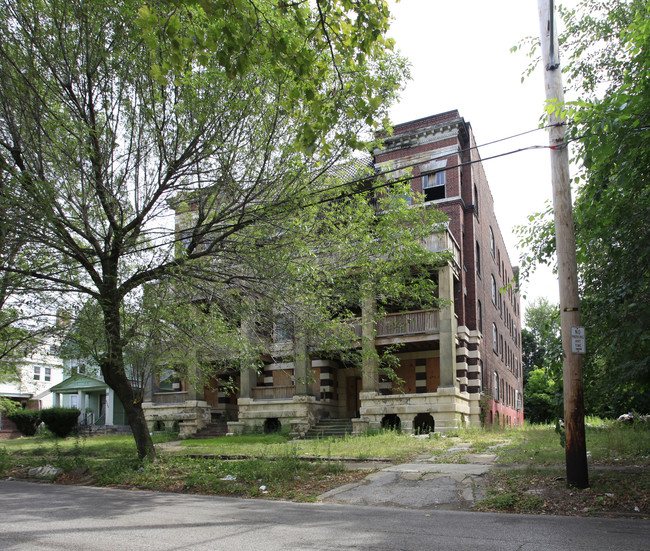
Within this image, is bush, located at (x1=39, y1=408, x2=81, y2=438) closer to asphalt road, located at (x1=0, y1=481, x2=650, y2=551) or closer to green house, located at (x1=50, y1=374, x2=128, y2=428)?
green house, located at (x1=50, y1=374, x2=128, y2=428)

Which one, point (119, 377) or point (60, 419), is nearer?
point (119, 377)

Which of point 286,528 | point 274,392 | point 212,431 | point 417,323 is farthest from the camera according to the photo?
point 212,431

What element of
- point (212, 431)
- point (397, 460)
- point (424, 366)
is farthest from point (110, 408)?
point (397, 460)

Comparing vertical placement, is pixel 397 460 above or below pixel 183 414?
above

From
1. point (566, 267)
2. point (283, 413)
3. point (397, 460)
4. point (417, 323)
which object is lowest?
point (283, 413)

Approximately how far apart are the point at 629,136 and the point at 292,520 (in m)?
6.63

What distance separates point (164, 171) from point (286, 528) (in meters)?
7.23

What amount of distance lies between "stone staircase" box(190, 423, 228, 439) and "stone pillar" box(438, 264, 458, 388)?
35.0ft

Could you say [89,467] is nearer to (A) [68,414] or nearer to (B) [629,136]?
(B) [629,136]

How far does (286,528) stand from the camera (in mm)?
6551

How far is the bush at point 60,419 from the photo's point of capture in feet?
96.4

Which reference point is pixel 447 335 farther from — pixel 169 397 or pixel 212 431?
pixel 169 397

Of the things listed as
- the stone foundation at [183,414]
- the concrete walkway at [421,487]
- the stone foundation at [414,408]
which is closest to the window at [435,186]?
the stone foundation at [414,408]

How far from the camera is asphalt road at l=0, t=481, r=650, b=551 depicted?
5652 millimetres
